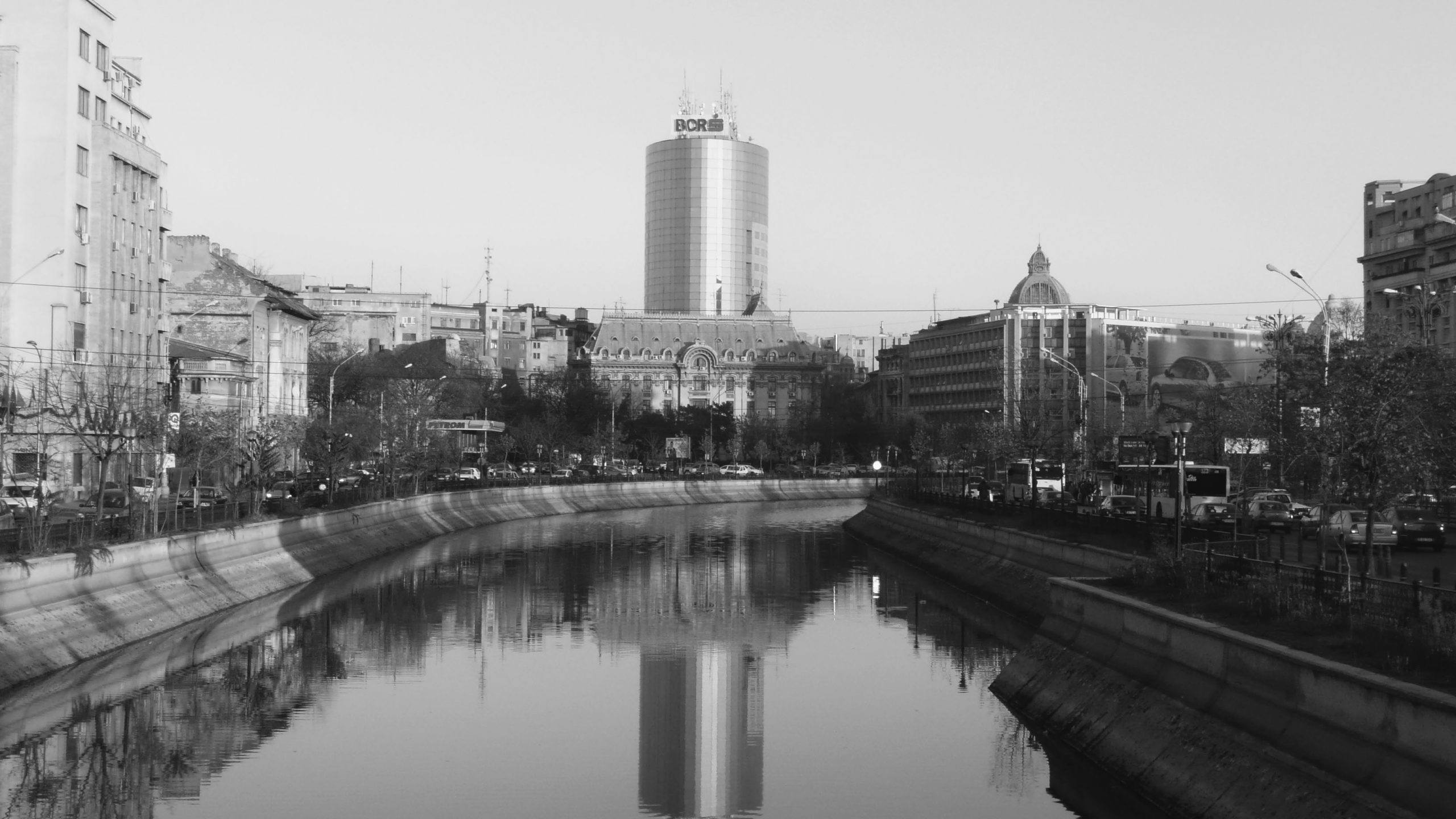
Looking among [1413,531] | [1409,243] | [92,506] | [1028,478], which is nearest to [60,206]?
[92,506]

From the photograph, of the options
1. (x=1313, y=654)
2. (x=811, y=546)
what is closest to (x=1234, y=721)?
(x=1313, y=654)

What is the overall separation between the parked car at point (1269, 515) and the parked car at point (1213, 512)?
2.23ft

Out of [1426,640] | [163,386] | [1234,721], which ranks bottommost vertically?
[1234,721]

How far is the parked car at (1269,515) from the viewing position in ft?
181

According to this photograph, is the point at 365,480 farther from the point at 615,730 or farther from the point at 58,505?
the point at 615,730

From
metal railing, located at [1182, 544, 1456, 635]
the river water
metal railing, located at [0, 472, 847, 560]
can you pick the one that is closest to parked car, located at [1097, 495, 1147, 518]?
the river water

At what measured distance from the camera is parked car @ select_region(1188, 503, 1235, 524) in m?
55.2

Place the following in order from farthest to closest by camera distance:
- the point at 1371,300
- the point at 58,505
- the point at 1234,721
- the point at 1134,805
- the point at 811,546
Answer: the point at 1371,300 → the point at 811,546 → the point at 58,505 → the point at 1134,805 → the point at 1234,721

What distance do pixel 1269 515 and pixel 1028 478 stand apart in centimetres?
3475

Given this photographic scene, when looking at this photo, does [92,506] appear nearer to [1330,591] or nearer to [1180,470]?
[1180,470]

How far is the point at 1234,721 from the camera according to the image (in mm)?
22234

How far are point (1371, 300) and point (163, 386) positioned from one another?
105560mm

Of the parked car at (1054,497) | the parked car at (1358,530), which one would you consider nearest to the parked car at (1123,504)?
the parked car at (1054,497)

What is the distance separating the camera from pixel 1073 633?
31.9 m
